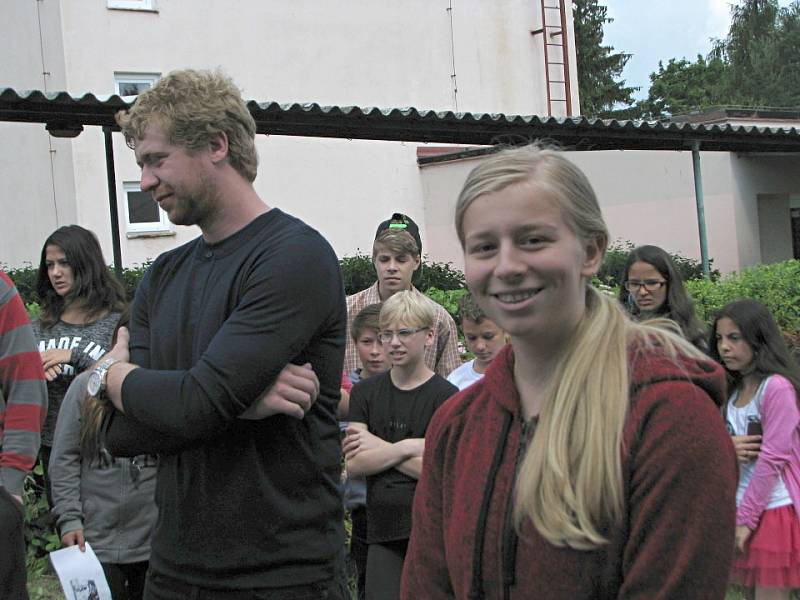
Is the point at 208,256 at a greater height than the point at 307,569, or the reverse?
the point at 208,256

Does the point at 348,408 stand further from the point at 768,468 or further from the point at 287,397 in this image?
the point at 287,397

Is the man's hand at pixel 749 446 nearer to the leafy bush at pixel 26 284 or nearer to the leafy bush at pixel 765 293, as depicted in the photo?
the leafy bush at pixel 765 293

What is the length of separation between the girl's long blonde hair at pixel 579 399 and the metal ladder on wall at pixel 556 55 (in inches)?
846

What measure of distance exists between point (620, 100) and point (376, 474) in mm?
51487

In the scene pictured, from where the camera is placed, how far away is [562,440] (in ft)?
5.96

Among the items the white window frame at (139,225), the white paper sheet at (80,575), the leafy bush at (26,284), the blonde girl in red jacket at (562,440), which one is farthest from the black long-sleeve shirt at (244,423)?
the white window frame at (139,225)

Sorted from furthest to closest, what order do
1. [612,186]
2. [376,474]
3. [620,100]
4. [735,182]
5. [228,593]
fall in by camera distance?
[620,100]
[612,186]
[735,182]
[376,474]
[228,593]

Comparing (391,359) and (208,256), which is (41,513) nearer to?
(391,359)

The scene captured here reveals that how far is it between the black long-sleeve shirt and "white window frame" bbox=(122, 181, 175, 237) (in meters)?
15.9

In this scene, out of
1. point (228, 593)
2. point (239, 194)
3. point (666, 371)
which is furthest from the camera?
point (239, 194)

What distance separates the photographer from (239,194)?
271 centimetres

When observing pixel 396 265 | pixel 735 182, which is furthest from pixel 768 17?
pixel 396 265

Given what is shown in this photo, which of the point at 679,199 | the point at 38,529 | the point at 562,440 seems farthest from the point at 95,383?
the point at 679,199

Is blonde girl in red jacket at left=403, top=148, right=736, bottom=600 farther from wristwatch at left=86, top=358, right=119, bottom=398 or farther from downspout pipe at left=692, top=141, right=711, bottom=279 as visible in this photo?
downspout pipe at left=692, top=141, right=711, bottom=279
